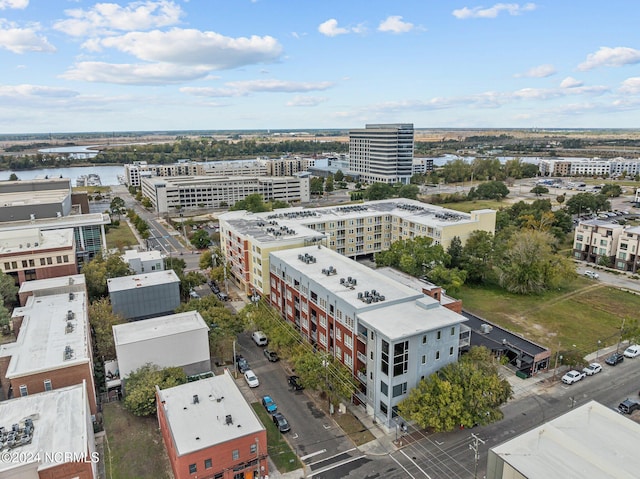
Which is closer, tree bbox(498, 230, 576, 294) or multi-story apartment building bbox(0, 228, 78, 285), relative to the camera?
multi-story apartment building bbox(0, 228, 78, 285)

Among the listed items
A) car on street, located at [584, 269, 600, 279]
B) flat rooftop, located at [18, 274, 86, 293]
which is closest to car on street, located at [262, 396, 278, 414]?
flat rooftop, located at [18, 274, 86, 293]

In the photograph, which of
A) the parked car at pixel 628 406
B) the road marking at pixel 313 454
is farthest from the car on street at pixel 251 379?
the parked car at pixel 628 406

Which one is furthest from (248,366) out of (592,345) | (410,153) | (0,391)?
(410,153)

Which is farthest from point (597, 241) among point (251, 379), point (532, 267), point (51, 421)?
point (51, 421)

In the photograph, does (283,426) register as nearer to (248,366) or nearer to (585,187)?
(248,366)

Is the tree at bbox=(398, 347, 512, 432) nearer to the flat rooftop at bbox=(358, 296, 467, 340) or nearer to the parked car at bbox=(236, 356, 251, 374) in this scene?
the flat rooftop at bbox=(358, 296, 467, 340)

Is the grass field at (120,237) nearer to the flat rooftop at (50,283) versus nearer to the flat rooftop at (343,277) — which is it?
the flat rooftop at (50,283)
